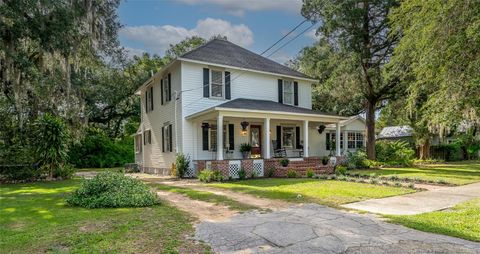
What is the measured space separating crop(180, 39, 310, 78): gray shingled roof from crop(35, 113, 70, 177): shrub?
252 inches

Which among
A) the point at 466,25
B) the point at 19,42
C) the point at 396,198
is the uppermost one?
the point at 19,42

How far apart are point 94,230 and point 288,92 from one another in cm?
1549

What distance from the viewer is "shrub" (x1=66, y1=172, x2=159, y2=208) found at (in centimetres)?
778

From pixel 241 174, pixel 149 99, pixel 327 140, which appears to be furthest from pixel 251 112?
pixel 327 140

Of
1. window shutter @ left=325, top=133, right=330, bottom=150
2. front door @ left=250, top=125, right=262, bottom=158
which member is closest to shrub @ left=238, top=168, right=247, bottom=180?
front door @ left=250, top=125, right=262, bottom=158

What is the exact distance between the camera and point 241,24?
1816 centimetres

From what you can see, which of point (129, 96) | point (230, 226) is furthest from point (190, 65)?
point (129, 96)

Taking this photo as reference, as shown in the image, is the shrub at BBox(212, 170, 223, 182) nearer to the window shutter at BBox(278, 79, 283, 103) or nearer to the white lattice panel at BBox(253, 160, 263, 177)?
the white lattice panel at BBox(253, 160, 263, 177)

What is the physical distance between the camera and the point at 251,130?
18016 mm

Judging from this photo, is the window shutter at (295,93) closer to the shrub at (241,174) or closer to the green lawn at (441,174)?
the green lawn at (441,174)

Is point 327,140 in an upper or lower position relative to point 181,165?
upper

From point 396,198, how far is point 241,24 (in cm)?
1247

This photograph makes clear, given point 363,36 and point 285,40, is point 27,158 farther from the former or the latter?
point 363,36

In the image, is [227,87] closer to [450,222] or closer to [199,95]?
[199,95]
